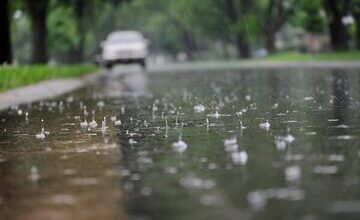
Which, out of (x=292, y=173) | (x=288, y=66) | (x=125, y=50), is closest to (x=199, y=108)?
(x=292, y=173)

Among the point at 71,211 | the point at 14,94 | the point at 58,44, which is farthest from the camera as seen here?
the point at 58,44

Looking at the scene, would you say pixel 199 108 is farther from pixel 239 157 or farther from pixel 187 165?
pixel 187 165

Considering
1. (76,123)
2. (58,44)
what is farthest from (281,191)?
(58,44)

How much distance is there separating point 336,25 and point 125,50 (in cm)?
1141

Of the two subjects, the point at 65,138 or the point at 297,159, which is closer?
the point at 297,159

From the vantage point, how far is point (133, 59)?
47.3 meters

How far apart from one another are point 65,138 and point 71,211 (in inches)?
184

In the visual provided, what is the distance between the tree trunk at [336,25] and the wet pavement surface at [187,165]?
34.1 metres

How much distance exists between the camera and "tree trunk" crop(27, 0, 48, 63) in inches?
1534

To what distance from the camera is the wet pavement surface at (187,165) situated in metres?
5.29

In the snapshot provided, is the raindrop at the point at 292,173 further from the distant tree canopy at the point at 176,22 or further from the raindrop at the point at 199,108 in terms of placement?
the distant tree canopy at the point at 176,22

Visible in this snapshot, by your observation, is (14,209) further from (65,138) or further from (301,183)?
(65,138)

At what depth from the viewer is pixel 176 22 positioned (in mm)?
103438

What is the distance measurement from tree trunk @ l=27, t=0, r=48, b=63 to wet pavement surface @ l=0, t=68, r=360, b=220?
85.4 ft
